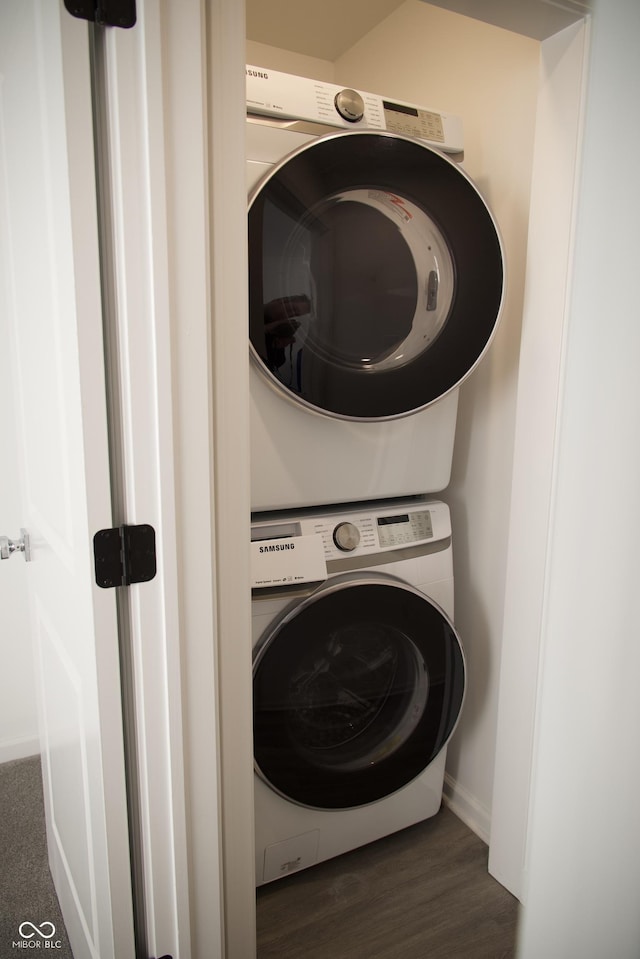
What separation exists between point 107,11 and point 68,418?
19.6 inches

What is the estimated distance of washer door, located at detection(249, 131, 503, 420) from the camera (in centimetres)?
119

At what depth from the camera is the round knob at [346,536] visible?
1436 millimetres

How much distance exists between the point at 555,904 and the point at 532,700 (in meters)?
1.24

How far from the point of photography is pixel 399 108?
4.52ft

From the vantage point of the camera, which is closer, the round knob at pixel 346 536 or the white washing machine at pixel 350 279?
the white washing machine at pixel 350 279

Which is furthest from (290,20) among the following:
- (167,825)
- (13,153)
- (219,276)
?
(167,825)

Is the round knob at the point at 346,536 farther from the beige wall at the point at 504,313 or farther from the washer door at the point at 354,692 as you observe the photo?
the beige wall at the point at 504,313

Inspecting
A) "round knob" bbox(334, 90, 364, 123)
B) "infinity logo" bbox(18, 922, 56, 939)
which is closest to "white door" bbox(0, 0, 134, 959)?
"infinity logo" bbox(18, 922, 56, 939)

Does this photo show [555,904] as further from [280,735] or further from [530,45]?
[530,45]

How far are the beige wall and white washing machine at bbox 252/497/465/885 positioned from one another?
146 mm

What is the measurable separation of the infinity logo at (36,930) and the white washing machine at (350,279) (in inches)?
42.2

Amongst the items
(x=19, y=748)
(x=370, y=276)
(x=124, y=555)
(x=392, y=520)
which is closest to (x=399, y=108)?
(x=370, y=276)

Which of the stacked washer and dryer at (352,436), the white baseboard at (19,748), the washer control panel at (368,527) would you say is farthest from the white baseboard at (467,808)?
the white baseboard at (19,748)

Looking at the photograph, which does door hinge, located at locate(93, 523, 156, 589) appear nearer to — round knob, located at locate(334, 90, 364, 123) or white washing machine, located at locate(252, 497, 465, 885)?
white washing machine, located at locate(252, 497, 465, 885)
